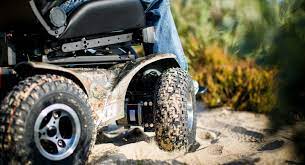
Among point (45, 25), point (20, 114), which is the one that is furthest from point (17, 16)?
point (20, 114)

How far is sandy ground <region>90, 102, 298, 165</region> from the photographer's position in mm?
3217

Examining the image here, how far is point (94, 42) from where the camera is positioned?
126 inches

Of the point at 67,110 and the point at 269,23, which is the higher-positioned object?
the point at 269,23

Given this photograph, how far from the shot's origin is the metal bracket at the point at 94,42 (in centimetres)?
307

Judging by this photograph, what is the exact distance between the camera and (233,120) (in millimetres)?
5633

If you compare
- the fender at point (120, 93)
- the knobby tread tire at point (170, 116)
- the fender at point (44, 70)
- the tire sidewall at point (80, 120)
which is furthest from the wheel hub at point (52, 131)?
the knobby tread tire at point (170, 116)

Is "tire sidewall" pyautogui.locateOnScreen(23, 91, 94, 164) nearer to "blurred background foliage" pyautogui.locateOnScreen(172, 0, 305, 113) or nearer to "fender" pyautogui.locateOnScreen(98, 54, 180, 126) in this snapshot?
"fender" pyautogui.locateOnScreen(98, 54, 180, 126)

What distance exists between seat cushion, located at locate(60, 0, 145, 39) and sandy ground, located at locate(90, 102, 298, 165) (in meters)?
0.85

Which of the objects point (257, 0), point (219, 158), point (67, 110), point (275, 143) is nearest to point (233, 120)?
point (275, 143)

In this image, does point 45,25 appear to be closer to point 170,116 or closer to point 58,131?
point 58,131

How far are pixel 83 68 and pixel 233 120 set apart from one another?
111 inches

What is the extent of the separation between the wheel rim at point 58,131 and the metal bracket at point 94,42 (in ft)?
1.64

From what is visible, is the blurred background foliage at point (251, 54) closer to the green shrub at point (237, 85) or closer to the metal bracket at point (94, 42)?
the green shrub at point (237, 85)

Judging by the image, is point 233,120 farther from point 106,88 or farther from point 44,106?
point 44,106
